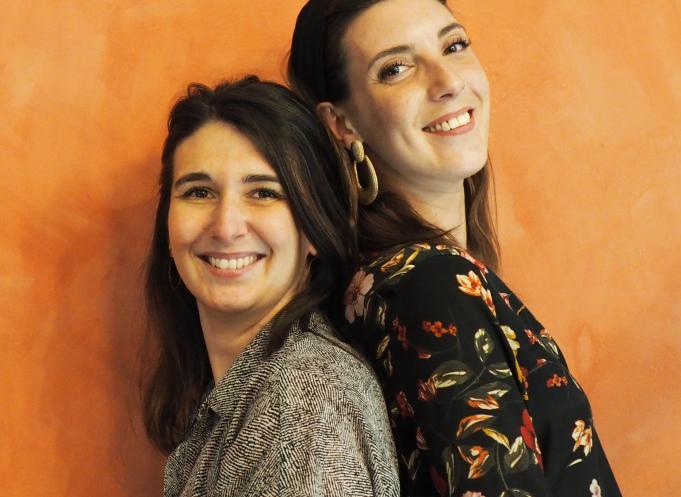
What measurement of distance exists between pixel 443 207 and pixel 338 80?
0.28 m

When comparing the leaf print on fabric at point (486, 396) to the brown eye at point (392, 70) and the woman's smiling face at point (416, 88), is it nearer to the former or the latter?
the woman's smiling face at point (416, 88)

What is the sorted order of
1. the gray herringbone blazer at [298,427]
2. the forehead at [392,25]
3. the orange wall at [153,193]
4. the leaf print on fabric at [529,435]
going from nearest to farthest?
the gray herringbone blazer at [298,427] → the leaf print on fabric at [529,435] → the forehead at [392,25] → the orange wall at [153,193]

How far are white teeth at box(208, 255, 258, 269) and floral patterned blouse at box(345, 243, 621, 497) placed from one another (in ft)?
0.52

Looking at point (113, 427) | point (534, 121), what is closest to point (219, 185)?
→ point (113, 427)

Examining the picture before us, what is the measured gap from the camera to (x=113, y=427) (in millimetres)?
1875

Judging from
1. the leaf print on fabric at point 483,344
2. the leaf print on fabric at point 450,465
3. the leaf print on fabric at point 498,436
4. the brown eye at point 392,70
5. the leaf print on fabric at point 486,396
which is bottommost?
the leaf print on fabric at point 450,465

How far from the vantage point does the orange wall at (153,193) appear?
180 centimetres

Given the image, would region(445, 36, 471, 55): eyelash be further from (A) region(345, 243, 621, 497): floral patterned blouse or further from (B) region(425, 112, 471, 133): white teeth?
(A) region(345, 243, 621, 497): floral patterned blouse

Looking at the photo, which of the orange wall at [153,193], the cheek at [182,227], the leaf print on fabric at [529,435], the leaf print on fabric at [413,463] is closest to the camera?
the leaf print on fabric at [529,435]

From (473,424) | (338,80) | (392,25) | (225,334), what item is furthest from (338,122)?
(473,424)

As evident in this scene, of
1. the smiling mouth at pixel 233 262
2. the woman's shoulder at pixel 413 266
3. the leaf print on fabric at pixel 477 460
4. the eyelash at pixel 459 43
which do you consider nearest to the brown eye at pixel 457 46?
the eyelash at pixel 459 43

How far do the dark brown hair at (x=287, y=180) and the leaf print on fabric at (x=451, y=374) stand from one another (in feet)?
0.78

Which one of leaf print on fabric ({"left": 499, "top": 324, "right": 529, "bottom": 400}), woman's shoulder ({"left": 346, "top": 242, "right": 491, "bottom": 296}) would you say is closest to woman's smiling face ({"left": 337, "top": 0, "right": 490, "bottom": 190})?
woman's shoulder ({"left": 346, "top": 242, "right": 491, "bottom": 296})

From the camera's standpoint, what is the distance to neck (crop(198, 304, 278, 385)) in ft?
5.16
